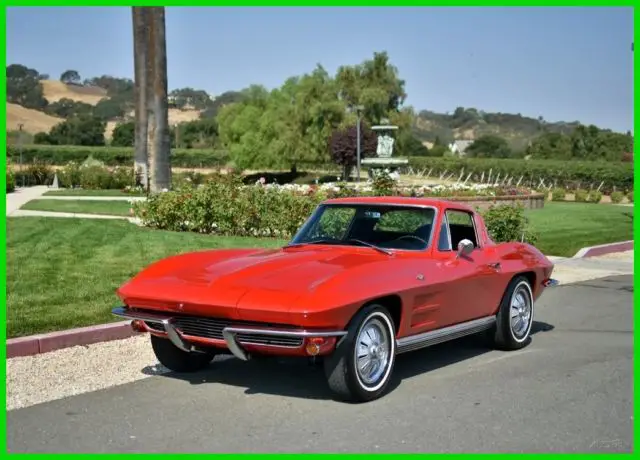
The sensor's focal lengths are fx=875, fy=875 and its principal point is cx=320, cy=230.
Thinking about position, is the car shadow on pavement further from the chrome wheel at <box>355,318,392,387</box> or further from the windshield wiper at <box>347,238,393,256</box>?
the windshield wiper at <box>347,238,393,256</box>

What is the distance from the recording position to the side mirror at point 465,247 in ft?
24.5

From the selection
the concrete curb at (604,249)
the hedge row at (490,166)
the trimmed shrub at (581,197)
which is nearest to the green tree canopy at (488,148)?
the hedge row at (490,166)

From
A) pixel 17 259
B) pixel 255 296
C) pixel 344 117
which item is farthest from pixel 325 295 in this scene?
pixel 344 117

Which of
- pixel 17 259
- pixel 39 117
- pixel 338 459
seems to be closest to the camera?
pixel 338 459

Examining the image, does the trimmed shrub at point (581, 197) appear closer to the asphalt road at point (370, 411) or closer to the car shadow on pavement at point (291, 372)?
the asphalt road at point (370, 411)

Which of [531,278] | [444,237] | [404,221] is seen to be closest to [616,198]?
[531,278]

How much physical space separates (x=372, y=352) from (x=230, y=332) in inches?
42.3

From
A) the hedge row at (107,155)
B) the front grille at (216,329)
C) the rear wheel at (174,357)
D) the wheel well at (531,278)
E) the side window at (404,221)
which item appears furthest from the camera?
the hedge row at (107,155)

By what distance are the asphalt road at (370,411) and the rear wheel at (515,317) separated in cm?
17

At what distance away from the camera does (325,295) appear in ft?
19.5

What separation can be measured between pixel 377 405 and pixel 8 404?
104 inches

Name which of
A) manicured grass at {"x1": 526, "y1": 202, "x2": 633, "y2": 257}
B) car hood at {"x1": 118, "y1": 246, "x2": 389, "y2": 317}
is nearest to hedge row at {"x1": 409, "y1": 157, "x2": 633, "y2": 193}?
manicured grass at {"x1": 526, "y1": 202, "x2": 633, "y2": 257}

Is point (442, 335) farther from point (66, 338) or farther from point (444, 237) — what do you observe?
point (66, 338)

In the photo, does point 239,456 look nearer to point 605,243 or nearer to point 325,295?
point 325,295
